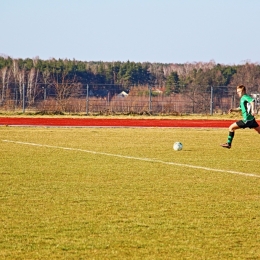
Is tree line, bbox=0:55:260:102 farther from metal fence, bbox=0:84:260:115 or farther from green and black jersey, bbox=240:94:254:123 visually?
green and black jersey, bbox=240:94:254:123

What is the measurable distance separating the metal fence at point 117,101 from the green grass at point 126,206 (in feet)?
104

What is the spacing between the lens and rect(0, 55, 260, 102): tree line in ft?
324

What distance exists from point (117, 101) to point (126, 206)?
151ft

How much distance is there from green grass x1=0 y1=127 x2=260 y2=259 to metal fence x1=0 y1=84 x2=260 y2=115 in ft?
104

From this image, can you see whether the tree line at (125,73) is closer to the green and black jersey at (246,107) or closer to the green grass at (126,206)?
the green and black jersey at (246,107)

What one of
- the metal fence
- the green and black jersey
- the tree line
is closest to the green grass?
the green and black jersey

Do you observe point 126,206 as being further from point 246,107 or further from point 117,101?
point 117,101

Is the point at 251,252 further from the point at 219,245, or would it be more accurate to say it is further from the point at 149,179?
the point at 149,179

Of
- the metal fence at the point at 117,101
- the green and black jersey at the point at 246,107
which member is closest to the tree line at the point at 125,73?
the metal fence at the point at 117,101

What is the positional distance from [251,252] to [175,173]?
277 inches

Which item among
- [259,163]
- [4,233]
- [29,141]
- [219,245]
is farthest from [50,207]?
[29,141]

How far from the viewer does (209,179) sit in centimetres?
1346

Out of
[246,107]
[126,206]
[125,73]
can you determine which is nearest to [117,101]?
[246,107]

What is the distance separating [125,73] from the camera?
406 feet
